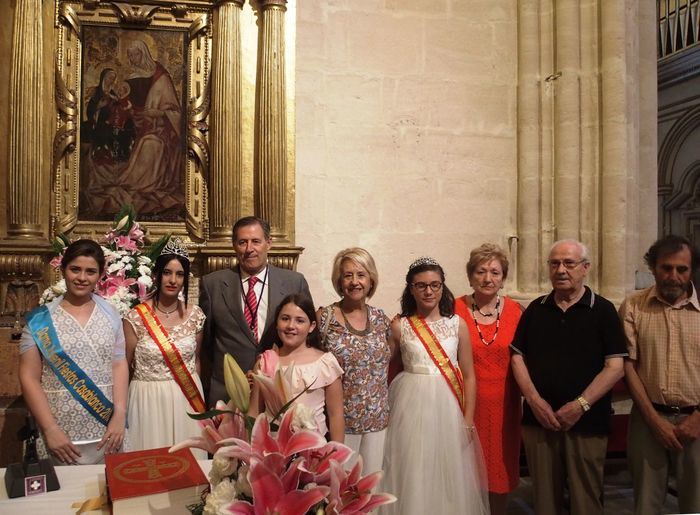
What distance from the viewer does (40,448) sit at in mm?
2715

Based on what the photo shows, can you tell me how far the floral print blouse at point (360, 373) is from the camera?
3.03 meters

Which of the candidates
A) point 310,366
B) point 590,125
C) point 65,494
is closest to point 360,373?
point 310,366

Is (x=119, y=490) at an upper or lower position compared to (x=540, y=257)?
lower

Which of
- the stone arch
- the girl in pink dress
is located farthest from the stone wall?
the stone arch

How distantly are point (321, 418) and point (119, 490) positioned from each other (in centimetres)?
120

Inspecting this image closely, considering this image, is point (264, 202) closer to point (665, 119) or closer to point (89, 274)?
point (89, 274)

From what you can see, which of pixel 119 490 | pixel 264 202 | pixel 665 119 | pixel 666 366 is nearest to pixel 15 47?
pixel 264 202

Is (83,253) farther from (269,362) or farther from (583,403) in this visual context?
(583,403)

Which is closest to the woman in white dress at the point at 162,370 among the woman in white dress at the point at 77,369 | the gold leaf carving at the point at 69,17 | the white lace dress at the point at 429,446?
the woman in white dress at the point at 77,369

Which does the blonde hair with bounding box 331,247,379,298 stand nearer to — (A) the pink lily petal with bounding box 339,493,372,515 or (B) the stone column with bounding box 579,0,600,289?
(A) the pink lily petal with bounding box 339,493,372,515

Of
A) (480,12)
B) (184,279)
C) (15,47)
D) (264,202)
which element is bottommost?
(184,279)

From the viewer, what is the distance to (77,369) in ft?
9.02

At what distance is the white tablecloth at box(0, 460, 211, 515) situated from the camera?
5.78ft

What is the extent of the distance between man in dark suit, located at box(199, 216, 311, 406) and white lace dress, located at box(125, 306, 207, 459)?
0.18 meters
